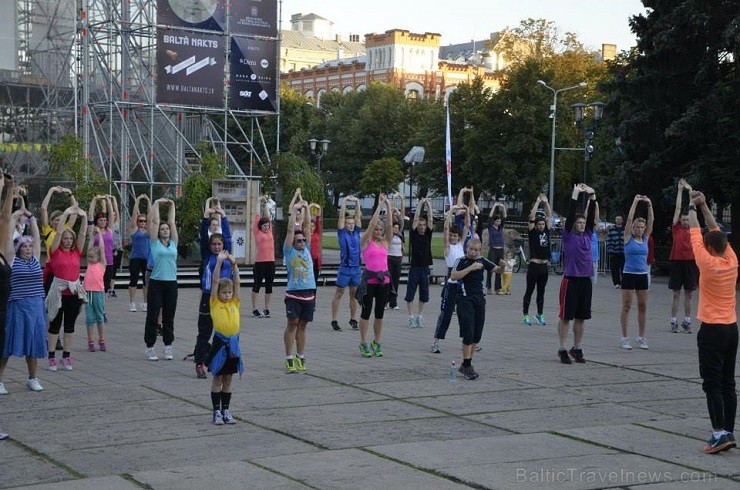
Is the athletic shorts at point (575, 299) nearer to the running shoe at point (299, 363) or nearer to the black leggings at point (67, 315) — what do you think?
the running shoe at point (299, 363)

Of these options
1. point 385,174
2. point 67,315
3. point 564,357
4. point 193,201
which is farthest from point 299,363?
point 385,174

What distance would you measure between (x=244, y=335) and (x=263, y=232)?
2.84 meters

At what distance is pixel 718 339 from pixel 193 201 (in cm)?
2346

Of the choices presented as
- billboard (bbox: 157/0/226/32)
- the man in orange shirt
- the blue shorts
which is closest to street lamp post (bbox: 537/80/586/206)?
billboard (bbox: 157/0/226/32)

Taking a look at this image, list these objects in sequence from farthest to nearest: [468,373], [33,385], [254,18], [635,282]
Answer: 1. [254,18]
2. [635,282]
3. [468,373]
4. [33,385]

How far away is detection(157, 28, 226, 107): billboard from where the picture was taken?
35.7 meters

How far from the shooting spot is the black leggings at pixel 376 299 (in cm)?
1386

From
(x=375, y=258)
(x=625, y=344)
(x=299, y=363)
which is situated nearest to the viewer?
(x=299, y=363)

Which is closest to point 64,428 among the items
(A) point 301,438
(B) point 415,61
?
(A) point 301,438

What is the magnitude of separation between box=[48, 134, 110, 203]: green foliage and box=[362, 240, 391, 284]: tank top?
17.5 metres

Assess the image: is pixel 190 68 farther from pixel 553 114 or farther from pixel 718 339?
pixel 718 339

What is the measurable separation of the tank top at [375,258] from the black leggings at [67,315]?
3.67m

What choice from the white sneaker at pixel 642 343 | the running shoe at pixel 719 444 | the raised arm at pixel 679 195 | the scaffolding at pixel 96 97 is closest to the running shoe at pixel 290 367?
the raised arm at pixel 679 195

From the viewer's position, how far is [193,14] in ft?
121
